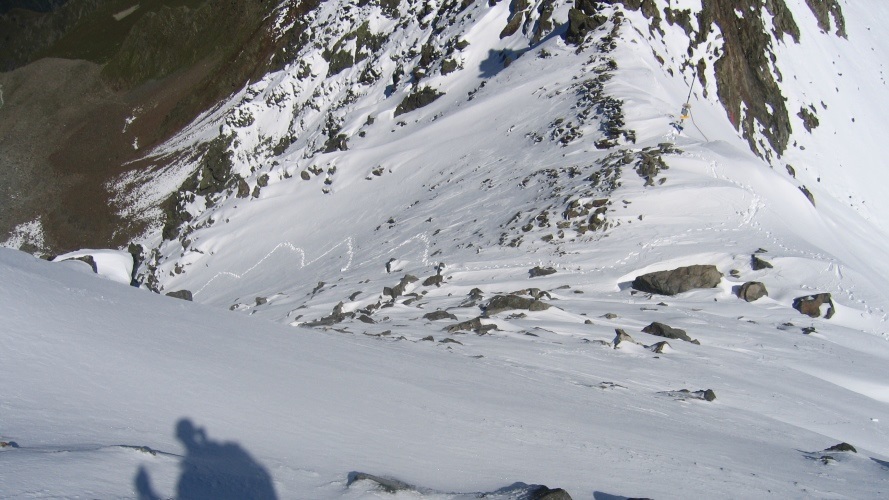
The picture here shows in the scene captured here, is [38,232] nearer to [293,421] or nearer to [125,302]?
[125,302]

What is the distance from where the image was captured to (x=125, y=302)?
5934 millimetres

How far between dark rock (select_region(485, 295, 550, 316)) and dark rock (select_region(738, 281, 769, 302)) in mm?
3316

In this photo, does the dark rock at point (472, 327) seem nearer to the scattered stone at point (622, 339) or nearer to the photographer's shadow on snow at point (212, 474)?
the scattered stone at point (622, 339)

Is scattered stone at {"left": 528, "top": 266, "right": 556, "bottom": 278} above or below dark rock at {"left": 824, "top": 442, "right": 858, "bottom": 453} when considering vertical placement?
above

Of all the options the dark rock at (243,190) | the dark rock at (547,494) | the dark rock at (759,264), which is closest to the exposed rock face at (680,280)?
the dark rock at (759,264)

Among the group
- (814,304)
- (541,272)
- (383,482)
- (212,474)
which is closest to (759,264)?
(814,304)

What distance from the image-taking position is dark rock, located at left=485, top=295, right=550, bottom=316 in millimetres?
10773

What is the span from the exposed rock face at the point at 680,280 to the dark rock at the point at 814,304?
4.10ft

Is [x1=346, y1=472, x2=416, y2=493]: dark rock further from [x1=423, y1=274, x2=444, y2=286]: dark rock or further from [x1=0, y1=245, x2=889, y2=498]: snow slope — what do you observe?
[x1=423, y1=274, x2=444, y2=286]: dark rock

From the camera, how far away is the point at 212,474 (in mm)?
3441

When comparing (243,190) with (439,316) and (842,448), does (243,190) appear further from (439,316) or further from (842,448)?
(842,448)

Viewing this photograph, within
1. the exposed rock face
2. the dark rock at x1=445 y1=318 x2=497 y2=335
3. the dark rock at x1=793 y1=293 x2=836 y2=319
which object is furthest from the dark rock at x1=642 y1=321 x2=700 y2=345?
the dark rock at x1=793 y1=293 x2=836 y2=319

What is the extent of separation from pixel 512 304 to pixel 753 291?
389 centimetres

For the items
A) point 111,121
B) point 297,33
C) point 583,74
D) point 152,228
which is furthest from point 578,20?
point 111,121
